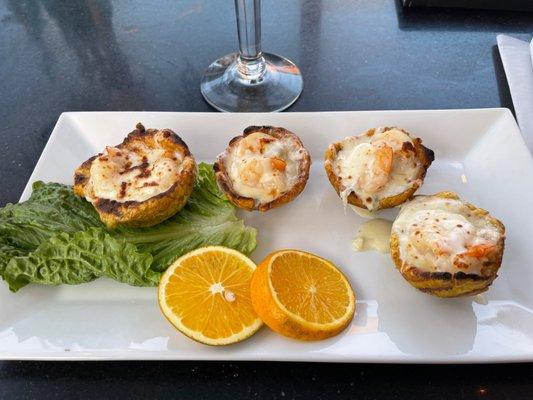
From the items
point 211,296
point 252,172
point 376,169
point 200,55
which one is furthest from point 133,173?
point 200,55

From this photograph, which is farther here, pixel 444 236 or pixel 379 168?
pixel 379 168

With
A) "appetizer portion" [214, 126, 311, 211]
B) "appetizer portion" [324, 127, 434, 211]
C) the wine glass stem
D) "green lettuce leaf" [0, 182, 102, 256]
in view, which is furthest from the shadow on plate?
the wine glass stem

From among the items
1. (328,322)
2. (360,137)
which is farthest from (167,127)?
(328,322)

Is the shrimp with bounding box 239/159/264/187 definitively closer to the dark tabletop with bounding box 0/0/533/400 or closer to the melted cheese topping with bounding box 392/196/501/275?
the melted cheese topping with bounding box 392/196/501/275

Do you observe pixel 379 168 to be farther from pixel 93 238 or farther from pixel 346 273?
pixel 93 238

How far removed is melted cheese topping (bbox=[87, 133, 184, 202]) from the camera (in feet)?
4.91

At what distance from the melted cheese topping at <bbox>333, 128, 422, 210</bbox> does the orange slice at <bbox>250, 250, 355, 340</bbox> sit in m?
0.29

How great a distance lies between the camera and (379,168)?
1518mm

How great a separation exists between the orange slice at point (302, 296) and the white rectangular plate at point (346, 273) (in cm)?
6

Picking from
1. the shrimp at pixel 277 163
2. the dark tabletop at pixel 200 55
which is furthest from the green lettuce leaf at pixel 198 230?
the dark tabletop at pixel 200 55

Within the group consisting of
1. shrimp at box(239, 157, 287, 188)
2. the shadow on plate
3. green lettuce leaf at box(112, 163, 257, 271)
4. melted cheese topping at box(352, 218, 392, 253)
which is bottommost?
the shadow on plate

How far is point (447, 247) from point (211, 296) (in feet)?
2.19

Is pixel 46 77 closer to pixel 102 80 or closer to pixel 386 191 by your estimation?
pixel 102 80

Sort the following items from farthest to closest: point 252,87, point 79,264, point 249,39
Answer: point 252,87 < point 249,39 < point 79,264
